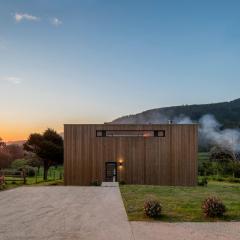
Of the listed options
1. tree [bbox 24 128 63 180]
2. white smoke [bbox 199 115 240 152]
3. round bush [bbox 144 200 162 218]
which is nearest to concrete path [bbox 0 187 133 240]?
round bush [bbox 144 200 162 218]

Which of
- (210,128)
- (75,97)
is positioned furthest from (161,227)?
(210,128)

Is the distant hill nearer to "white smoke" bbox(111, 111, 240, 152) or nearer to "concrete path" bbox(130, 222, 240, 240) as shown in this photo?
"white smoke" bbox(111, 111, 240, 152)

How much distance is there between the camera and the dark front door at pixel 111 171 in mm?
31125

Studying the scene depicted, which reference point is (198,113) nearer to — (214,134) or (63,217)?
(214,134)

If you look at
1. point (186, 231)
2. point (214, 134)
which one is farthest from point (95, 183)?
point (214, 134)

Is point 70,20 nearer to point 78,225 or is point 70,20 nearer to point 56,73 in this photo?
point 56,73

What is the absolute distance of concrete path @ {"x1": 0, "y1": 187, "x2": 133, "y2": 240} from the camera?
Result: 1070 cm

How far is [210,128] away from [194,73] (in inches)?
2275

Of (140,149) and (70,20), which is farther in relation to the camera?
(140,149)

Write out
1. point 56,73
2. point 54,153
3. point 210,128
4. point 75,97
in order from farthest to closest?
point 210,128 < point 54,153 < point 75,97 < point 56,73

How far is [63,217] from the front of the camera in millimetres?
Answer: 13266

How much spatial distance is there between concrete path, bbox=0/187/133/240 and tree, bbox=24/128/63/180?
32.6m

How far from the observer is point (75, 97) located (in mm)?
33219

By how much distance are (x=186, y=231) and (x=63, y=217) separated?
3.99m
